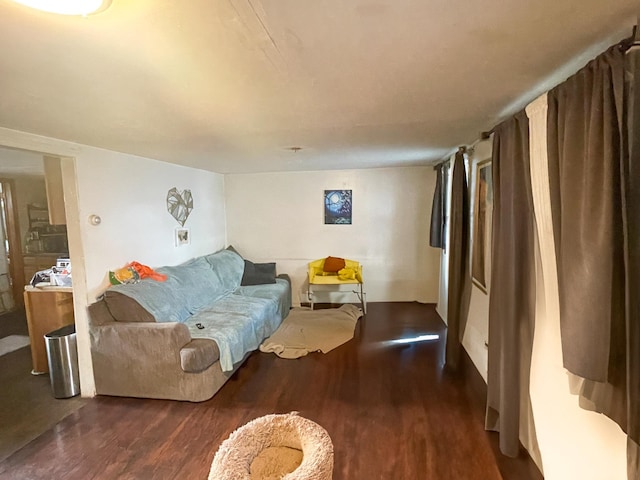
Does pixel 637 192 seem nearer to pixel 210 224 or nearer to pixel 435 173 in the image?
pixel 435 173

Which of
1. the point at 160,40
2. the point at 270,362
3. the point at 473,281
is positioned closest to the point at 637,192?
the point at 160,40

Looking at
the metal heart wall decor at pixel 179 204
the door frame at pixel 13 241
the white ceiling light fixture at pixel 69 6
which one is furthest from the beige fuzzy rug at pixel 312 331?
the door frame at pixel 13 241

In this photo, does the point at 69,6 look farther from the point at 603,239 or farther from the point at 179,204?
the point at 179,204

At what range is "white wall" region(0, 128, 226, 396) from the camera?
2559mm

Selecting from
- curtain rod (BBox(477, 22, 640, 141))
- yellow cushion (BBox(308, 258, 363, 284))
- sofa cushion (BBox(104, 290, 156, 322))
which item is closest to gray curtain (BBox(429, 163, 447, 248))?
yellow cushion (BBox(308, 258, 363, 284))

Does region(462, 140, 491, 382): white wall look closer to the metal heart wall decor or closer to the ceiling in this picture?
the ceiling

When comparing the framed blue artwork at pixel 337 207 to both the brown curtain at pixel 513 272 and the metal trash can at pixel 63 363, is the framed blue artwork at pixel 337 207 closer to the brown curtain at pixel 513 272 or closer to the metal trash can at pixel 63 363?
the brown curtain at pixel 513 272

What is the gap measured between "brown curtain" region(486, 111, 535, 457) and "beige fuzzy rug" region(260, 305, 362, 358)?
188 centimetres

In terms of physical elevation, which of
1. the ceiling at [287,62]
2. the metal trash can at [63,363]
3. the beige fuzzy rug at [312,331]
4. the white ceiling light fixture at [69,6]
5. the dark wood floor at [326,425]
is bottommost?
the dark wood floor at [326,425]

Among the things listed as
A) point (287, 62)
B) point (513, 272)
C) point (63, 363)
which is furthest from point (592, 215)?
point (63, 363)

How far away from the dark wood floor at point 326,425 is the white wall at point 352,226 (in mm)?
1812

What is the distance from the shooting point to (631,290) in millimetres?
1016

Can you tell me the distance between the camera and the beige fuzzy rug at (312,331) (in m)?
3.47

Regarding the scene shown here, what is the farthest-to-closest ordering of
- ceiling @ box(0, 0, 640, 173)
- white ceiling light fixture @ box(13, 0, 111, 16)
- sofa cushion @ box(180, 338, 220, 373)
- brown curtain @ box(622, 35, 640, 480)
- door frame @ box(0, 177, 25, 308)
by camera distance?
door frame @ box(0, 177, 25, 308)
sofa cushion @ box(180, 338, 220, 373)
brown curtain @ box(622, 35, 640, 480)
ceiling @ box(0, 0, 640, 173)
white ceiling light fixture @ box(13, 0, 111, 16)
